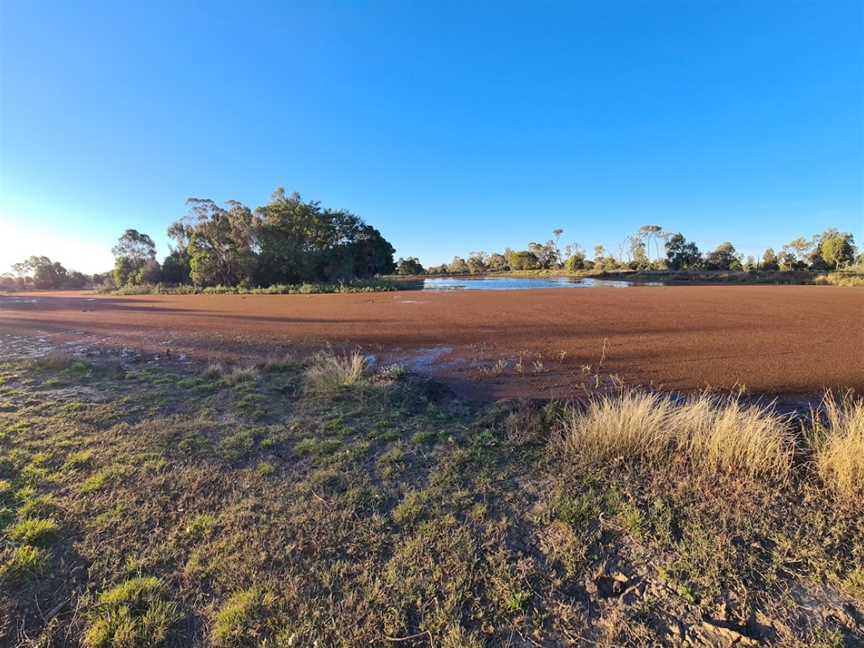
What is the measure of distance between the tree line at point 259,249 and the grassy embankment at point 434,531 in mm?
39662

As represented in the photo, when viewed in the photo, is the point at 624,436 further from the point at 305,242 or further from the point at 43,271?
the point at 43,271

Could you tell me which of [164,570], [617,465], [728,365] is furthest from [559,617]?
[728,365]

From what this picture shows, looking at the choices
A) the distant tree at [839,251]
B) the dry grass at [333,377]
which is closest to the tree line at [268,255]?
the distant tree at [839,251]

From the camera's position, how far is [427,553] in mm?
2410

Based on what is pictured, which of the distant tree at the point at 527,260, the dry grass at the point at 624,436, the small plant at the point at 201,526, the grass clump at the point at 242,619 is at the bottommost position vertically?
the grass clump at the point at 242,619

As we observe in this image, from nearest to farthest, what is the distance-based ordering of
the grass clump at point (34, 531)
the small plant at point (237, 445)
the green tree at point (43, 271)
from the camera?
the grass clump at point (34, 531), the small plant at point (237, 445), the green tree at point (43, 271)

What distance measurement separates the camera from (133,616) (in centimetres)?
201

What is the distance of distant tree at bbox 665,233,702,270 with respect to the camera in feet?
222

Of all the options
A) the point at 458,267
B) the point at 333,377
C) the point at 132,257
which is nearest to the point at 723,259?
the point at 458,267

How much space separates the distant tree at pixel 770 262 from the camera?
58.4m

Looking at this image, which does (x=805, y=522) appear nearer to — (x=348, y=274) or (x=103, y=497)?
(x=103, y=497)

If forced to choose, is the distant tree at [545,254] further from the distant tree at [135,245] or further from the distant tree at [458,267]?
the distant tree at [135,245]

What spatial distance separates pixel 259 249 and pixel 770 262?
7858 cm

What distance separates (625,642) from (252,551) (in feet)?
7.59
